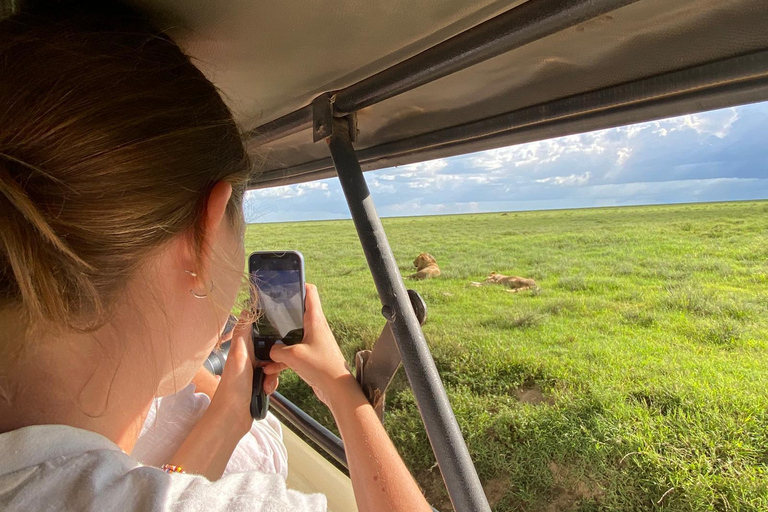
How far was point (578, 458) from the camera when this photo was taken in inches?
87.2

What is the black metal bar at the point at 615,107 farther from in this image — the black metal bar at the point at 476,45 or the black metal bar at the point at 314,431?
the black metal bar at the point at 314,431

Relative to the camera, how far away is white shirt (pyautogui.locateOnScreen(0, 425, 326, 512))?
14.6 inches

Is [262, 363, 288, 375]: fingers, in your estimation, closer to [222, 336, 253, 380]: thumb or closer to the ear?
[222, 336, 253, 380]: thumb

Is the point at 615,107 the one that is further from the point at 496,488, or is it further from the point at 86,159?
the point at 496,488

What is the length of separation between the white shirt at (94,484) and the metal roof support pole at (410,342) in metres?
0.41

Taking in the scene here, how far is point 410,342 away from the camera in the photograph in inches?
34.1

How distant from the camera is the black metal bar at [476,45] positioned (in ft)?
1.87

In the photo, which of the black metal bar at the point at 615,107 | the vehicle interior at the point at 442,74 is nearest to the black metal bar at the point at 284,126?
the vehicle interior at the point at 442,74

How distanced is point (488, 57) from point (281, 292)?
2.03ft

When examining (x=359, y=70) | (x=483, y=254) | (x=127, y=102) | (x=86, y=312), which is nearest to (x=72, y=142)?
(x=127, y=102)

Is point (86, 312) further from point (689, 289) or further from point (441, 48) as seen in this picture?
point (689, 289)

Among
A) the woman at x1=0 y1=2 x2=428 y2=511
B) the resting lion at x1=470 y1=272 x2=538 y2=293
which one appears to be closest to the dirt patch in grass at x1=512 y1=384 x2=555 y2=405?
the resting lion at x1=470 y1=272 x2=538 y2=293

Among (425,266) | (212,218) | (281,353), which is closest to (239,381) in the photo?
(281,353)

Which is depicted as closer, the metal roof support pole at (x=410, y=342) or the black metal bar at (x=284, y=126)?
the metal roof support pole at (x=410, y=342)
